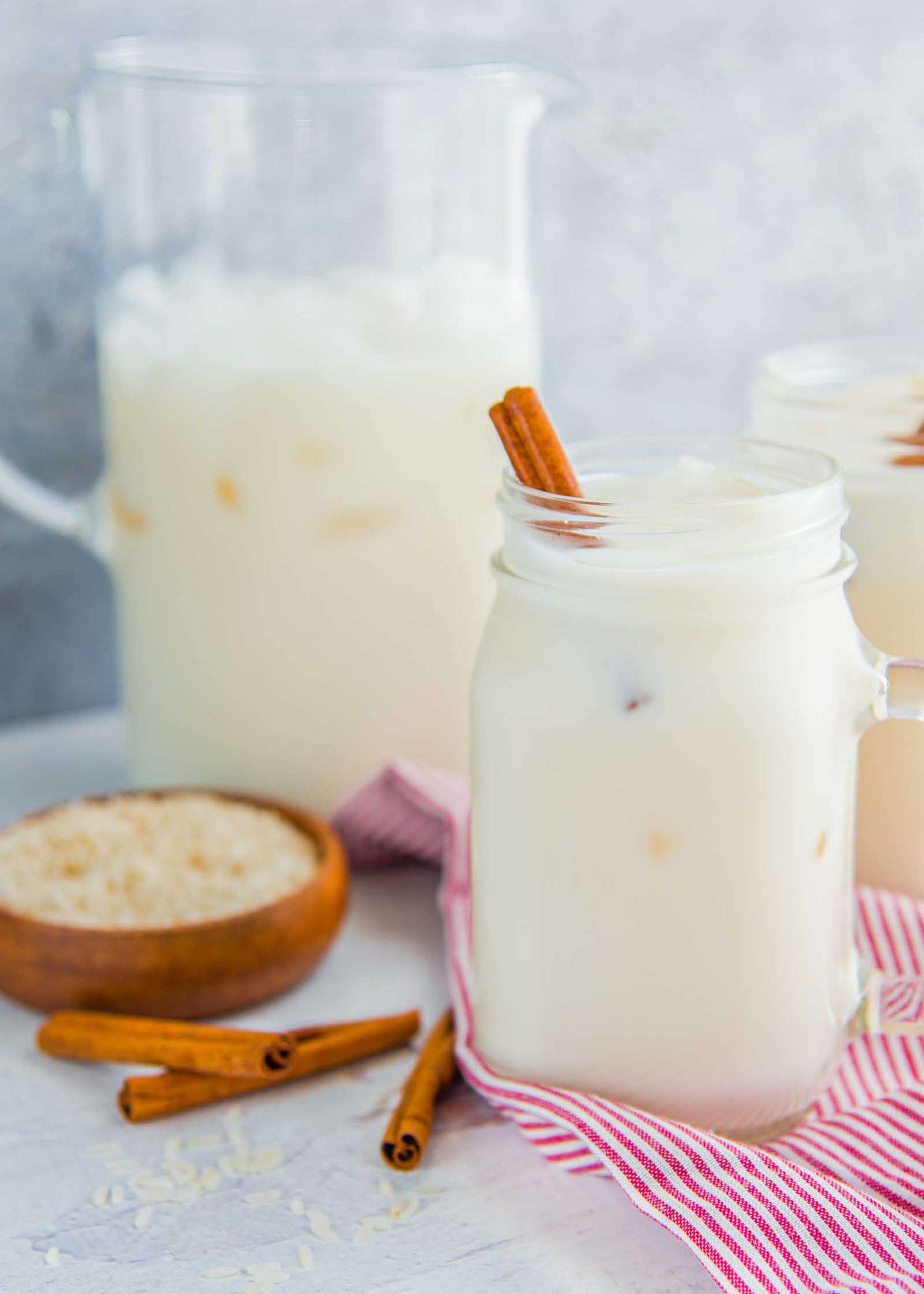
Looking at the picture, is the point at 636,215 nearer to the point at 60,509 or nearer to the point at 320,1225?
the point at 60,509

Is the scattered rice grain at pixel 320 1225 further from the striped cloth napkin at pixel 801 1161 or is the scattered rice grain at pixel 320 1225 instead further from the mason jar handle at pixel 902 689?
the mason jar handle at pixel 902 689

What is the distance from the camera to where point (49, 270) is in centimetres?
105

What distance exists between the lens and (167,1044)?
2.26ft

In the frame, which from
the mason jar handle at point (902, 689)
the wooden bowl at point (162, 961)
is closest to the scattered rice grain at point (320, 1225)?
the wooden bowl at point (162, 961)

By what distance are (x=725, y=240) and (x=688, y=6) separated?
0.18m

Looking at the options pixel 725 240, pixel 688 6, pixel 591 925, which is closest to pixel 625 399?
pixel 725 240

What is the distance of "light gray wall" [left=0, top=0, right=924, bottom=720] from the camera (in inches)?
41.3

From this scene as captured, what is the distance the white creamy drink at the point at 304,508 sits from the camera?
0.88 m

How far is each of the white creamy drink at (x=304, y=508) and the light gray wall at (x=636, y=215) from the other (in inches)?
5.9

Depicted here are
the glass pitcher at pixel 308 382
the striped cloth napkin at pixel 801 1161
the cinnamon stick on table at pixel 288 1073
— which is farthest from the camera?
the glass pitcher at pixel 308 382

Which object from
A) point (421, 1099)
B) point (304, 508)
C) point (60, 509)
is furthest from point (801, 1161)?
point (60, 509)

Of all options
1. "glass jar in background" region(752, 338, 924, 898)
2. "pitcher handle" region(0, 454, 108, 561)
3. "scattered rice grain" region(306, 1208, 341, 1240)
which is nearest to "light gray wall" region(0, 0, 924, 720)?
"pitcher handle" region(0, 454, 108, 561)

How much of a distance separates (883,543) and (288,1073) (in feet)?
1.18

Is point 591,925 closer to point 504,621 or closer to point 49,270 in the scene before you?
point 504,621
